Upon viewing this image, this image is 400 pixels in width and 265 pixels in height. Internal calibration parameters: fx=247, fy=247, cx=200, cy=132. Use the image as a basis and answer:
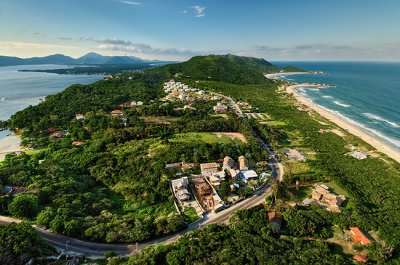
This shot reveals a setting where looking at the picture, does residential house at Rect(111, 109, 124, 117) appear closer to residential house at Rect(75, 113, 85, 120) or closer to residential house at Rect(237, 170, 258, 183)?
residential house at Rect(75, 113, 85, 120)

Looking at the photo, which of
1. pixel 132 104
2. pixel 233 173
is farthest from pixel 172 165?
pixel 132 104

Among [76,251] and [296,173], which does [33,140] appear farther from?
[296,173]

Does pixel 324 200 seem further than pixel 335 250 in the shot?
Yes

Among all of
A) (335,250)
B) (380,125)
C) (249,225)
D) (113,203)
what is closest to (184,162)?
(113,203)

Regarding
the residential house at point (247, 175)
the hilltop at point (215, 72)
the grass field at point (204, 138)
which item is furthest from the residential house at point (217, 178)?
the hilltop at point (215, 72)

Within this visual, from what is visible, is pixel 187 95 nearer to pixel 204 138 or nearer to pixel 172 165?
pixel 204 138

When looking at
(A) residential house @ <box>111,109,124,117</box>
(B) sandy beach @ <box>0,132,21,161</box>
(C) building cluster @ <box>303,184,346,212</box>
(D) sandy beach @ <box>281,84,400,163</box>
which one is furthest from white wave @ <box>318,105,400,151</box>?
(B) sandy beach @ <box>0,132,21,161</box>
